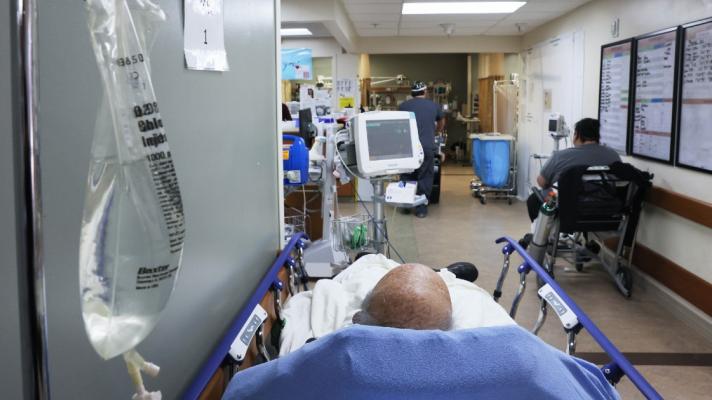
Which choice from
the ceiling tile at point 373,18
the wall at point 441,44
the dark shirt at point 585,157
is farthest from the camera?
the wall at point 441,44

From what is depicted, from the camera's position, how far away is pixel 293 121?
6.13m

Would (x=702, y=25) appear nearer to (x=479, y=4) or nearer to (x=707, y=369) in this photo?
(x=707, y=369)

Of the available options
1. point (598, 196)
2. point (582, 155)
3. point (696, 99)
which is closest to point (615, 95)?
point (582, 155)

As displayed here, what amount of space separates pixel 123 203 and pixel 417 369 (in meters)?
0.56

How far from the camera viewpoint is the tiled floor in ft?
10.2

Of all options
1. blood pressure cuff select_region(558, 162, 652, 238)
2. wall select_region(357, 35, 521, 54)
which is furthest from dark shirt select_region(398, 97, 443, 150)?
blood pressure cuff select_region(558, 162, 652, 238)

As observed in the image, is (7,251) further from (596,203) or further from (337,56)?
(337,56)

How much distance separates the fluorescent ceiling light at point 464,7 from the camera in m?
6.18

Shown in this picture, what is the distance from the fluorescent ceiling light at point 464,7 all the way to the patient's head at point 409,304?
4.72 m

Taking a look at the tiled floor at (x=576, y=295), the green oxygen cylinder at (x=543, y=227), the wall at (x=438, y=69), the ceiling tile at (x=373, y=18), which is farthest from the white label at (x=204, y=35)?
the wall at (x=438, y=69)

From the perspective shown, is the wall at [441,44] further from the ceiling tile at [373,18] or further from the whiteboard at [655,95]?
the whiteboard at [655,95]

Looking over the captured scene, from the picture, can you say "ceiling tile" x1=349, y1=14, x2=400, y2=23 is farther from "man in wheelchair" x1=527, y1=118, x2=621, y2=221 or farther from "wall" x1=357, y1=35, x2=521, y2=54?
"man in wheelchair" x1=527, y1=118, x2=621, y2=221

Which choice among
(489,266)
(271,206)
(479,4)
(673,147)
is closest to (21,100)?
(271,206)

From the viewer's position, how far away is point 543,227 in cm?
454
